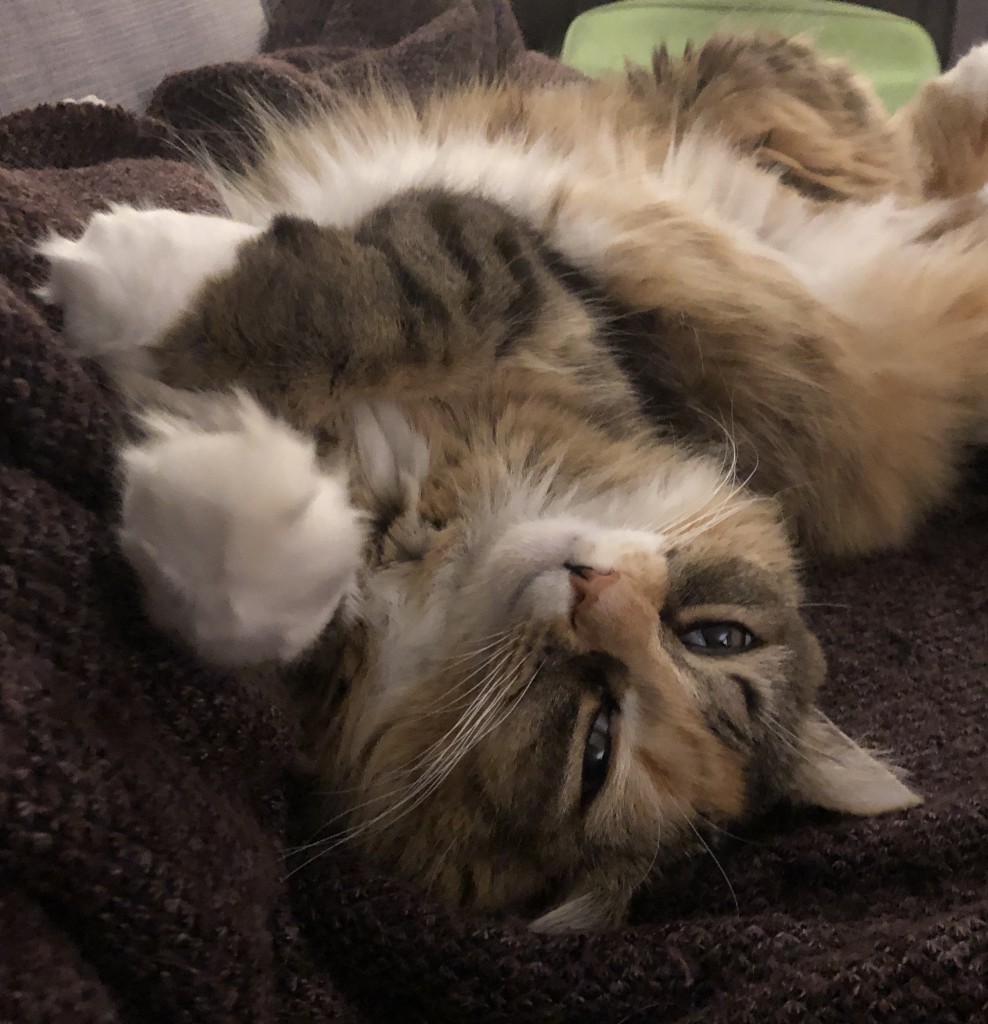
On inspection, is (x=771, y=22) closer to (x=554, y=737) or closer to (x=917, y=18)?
(x=917, y=18)

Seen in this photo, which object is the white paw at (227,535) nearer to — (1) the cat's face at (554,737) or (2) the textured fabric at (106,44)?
(1) the cat's face at (554,737)

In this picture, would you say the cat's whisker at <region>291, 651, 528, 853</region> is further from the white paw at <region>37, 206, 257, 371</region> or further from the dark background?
the dark background

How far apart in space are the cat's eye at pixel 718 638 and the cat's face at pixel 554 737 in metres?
0.02

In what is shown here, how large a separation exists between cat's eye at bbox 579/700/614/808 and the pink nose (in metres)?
0.13

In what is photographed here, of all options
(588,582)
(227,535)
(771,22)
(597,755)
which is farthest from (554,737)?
(771,22)

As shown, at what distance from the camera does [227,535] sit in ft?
2.38

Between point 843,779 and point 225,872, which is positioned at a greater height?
point 225,872

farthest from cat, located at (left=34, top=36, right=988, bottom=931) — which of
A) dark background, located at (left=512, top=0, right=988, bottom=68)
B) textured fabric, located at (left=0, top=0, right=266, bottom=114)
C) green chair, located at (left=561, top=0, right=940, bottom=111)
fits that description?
dark background, located at (left=512, top=0, right=988, bottom=68)

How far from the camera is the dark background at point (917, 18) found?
322cm

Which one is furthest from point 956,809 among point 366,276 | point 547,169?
point 547,169

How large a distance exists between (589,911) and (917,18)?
3.49m

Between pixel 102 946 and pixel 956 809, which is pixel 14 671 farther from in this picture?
pixel 956 809

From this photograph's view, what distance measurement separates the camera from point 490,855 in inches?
37.7

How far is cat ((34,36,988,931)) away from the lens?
885 mm
